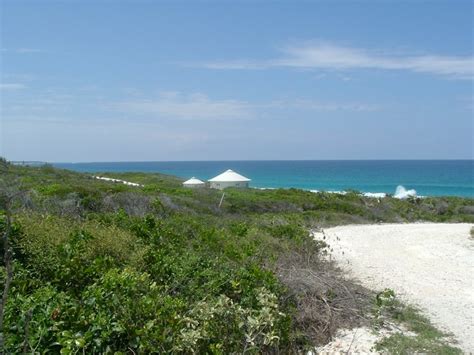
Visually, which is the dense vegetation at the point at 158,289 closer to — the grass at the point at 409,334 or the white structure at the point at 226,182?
the grass at the point at 409,334

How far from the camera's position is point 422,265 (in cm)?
1244

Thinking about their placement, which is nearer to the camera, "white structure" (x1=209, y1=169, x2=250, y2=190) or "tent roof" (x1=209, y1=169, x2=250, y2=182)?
"white structure" (x1=209, y1=169, x2=250, y2=190)

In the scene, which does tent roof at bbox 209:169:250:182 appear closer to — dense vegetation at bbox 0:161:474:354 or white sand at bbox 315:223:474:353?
white sand at bbox 315:223:474:353

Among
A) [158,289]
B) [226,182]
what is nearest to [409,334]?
[158,289]

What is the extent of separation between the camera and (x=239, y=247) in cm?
912

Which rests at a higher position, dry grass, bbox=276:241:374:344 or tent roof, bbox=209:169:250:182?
tent roof, bbox=209:169:250:182

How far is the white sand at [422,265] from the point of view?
834 cm

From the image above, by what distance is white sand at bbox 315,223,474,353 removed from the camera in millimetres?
8336

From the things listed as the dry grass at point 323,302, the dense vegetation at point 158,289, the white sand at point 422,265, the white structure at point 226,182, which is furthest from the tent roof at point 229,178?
the dry grass at point 323,302

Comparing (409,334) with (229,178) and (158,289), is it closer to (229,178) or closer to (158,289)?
(158,289)

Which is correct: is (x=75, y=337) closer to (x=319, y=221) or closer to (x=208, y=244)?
(x=208, y=244)

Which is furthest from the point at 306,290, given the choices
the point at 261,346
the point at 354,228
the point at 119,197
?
the point at 354,228

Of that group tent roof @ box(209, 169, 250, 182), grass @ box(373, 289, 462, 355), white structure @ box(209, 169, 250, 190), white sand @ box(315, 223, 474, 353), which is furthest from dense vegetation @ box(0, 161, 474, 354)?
tent roof @ box(209, 169, 250, 182)

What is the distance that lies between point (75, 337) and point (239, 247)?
5.05m
